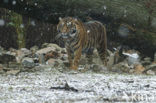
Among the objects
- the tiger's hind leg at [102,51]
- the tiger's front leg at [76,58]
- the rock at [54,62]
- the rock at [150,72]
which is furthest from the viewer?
the tiger's hind leg at [102,51]

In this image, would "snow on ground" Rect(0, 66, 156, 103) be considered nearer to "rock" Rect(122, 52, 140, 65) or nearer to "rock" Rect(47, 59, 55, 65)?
"rock" Rect(47, 59, 55, 65)

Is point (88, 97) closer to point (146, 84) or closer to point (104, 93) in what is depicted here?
point (104, 93)

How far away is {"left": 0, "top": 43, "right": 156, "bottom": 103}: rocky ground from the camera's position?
14.5 feet

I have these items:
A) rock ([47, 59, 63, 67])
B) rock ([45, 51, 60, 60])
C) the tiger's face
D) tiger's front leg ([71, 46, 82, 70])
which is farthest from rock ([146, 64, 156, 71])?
rock ([45, 51, 60, 60])

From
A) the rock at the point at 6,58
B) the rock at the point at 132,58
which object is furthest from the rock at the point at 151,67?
the rock at the point at 6,58

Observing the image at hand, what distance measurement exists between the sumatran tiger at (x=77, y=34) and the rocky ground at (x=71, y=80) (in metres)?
0.31

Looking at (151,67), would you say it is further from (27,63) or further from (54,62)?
(27,63)

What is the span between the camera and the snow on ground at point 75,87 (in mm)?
4301

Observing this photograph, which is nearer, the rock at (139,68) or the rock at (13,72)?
the rock at (13,72)

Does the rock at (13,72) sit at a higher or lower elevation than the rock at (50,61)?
higher

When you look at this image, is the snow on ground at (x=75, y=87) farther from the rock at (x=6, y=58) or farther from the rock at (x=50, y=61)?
the rock at (x=6, y=58)

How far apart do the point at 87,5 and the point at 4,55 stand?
82.4 inches

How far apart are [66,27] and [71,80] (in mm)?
1759

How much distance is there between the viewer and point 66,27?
25.0 ft
